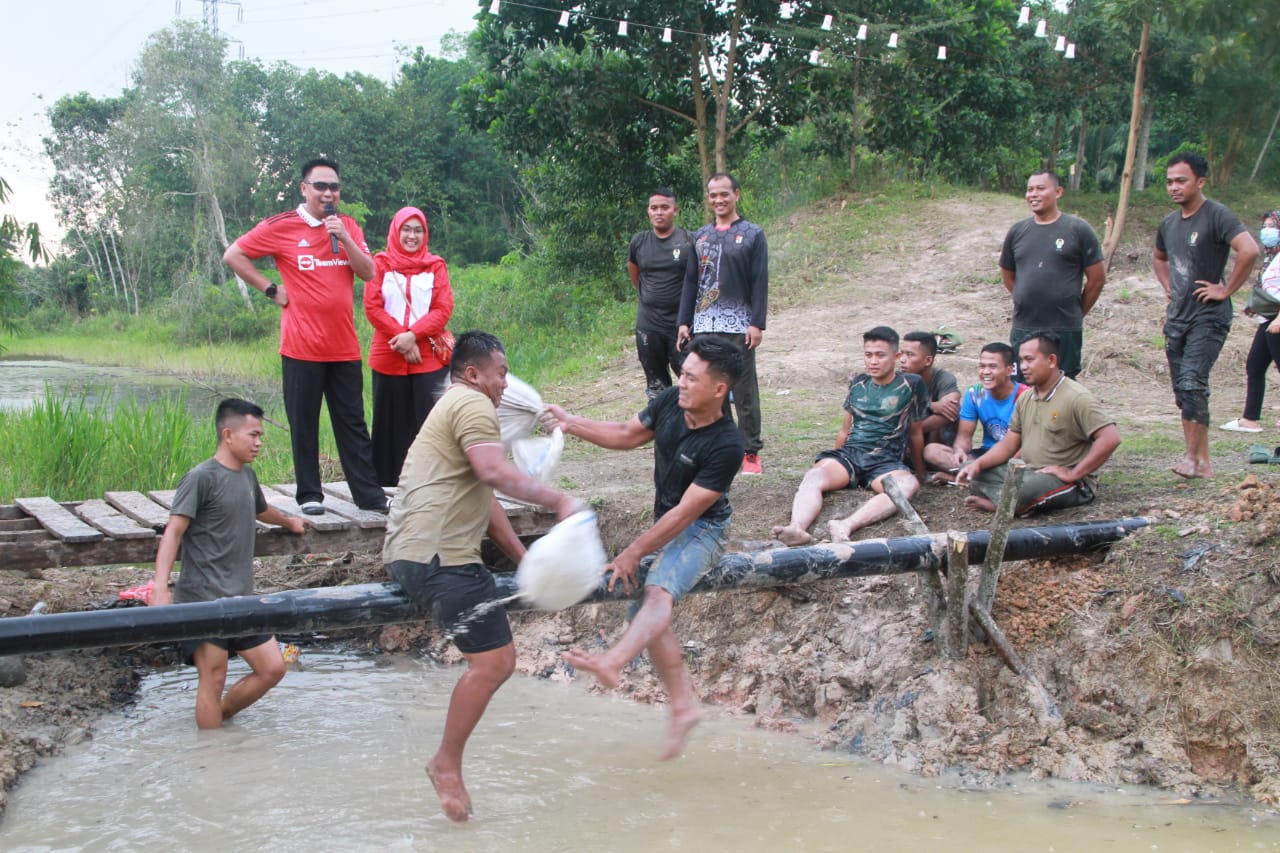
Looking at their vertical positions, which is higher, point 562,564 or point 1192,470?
point 562,564

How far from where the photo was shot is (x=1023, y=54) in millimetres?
21047

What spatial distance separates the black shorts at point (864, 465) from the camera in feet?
20.1

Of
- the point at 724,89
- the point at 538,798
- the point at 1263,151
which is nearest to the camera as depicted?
the point at 538,798

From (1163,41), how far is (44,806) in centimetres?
2317

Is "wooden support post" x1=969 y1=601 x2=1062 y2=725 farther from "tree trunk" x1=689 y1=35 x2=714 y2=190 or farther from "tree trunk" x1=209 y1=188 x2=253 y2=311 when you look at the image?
"tree trunk" x1=209 y1=188 x2=253 y2=311

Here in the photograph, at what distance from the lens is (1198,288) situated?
596cm

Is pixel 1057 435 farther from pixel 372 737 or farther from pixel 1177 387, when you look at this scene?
pixel 372 737

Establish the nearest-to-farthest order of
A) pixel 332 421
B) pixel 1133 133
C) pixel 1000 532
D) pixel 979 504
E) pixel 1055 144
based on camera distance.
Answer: pixel 1000 532, pixel 979 504, pixel 332 421, pixel 1133 133, pixel 1055 144

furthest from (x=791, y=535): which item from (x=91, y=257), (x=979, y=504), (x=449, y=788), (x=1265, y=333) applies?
(x=91, y=257)

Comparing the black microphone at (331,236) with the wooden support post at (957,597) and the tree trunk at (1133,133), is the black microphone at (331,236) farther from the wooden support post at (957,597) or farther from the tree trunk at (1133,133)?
the tree trunk at (1133,133)

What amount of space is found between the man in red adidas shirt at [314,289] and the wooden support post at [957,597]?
10.9 ft

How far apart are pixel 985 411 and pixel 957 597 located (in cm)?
Answer: 179

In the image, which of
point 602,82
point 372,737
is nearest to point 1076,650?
point 372,737

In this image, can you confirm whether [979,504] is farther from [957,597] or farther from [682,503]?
[682,503]
